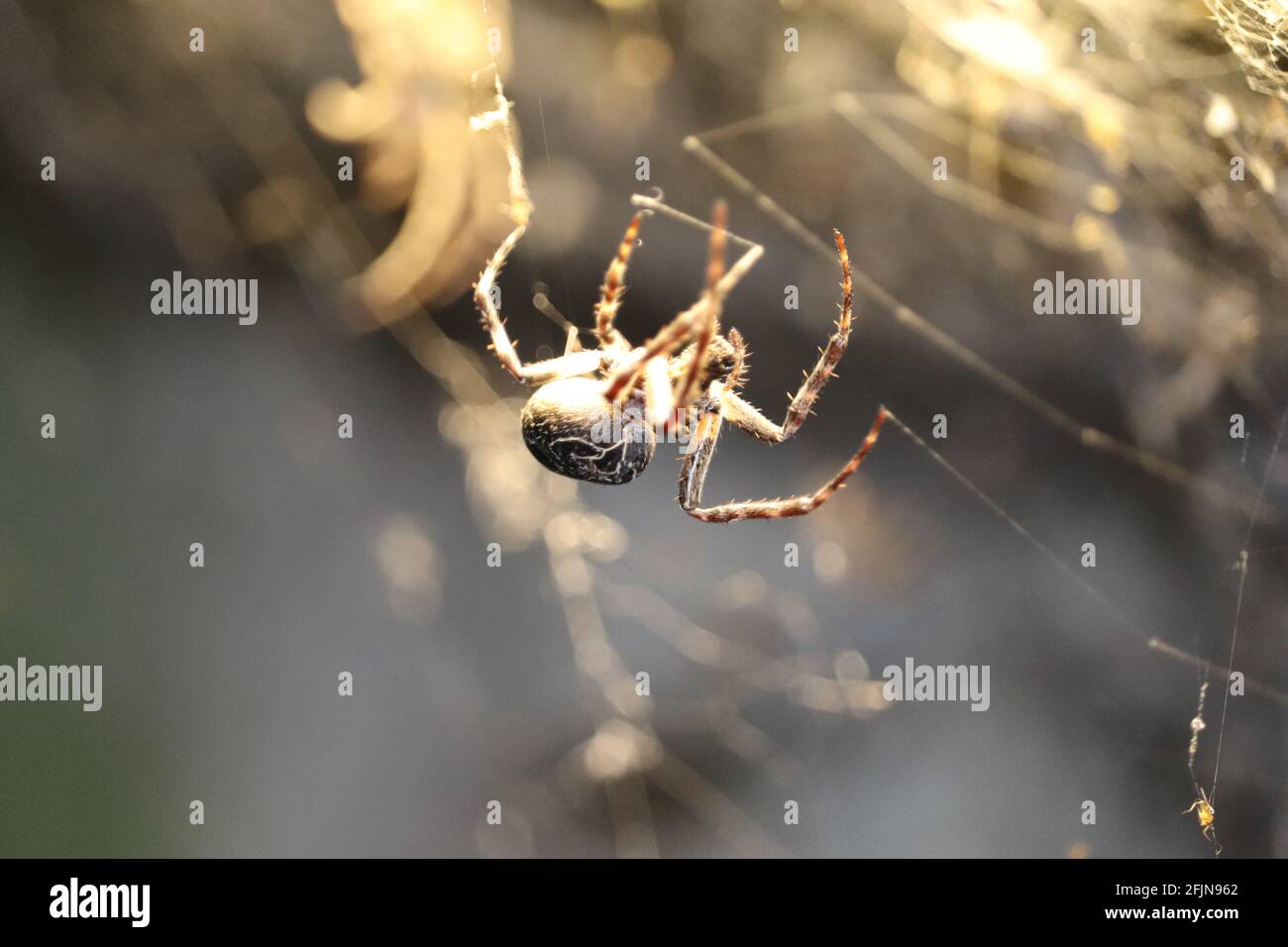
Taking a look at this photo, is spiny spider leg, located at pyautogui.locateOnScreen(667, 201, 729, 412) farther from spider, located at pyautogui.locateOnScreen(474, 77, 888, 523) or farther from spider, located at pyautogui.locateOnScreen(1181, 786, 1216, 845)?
spider, located at pyautogui.locateOnScreen(1181, 786, 1216, 845)

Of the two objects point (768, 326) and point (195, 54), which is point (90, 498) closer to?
point (195, 54)

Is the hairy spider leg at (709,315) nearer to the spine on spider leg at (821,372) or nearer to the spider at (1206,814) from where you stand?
the spine on spider leg at (821,372)

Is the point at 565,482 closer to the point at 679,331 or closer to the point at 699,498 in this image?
the point at 699,498

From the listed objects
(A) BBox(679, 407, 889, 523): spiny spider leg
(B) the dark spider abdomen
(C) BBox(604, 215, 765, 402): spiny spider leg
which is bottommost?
(A) BBox(679, 407, 889, 523): spiny spider leg

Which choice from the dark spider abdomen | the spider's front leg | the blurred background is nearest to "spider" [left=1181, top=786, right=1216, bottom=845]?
the blurred background

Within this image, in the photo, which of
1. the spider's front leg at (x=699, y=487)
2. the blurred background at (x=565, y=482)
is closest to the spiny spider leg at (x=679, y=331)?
the spider's front leg at (x=699, y=487)
